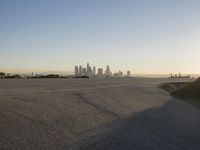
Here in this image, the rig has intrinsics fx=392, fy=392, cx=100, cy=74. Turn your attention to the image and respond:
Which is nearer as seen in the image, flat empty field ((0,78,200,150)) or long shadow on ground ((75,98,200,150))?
flat empty field ((0,78,200,150))

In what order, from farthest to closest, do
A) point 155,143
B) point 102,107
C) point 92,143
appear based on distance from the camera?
point 102,107 → point 155,143 → point 92,143

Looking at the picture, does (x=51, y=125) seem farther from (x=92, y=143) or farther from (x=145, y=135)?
(x=145, y=135)

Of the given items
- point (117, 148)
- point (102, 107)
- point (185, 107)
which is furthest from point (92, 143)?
point (185, 107)

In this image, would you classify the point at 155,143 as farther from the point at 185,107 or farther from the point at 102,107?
the point at 185,107

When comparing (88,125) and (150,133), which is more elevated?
(88,125)

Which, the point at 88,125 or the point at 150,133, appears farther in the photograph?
the point at 150,133

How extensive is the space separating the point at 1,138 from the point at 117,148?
326 cm

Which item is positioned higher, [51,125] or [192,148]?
[51,125]

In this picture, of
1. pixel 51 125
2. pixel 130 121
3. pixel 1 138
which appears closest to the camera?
pixel 1 138

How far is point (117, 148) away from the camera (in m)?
11.0

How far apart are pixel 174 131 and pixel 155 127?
34.9 inches

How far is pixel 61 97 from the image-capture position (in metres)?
16.2

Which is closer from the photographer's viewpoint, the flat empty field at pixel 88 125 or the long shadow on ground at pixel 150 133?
the flat empty field at pixel 88 125

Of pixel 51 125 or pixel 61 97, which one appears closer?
pixel 51 125
